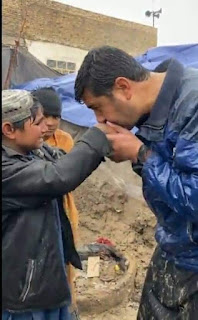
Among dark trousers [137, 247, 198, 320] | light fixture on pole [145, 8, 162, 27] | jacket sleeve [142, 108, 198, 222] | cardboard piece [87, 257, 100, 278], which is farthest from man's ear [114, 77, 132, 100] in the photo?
light fixture on pole [145, 8, 162, 27]

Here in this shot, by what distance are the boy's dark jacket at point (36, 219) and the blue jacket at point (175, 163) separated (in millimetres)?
248

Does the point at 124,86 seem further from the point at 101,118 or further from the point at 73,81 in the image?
the point at 73,81

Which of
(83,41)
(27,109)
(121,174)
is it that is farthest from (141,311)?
(83,41)

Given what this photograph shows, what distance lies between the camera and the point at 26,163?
7.29 feet

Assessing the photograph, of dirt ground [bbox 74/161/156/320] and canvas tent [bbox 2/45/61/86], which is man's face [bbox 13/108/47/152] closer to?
dirt ground [bbox 74/161/156/320]

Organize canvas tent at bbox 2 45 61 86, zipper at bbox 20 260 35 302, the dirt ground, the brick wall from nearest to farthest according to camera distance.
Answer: zipper at bbox 20 260 35 302
the dirt ground
canvas tent at bbox 2 45 61 86
the brick wall

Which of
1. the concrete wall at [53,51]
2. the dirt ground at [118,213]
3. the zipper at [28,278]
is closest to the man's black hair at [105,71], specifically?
the zipper at [28,278]

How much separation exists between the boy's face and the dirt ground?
3528 millimetres

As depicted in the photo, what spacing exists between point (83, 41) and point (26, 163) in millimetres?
15790

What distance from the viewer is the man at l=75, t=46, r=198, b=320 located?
1863 millimetres

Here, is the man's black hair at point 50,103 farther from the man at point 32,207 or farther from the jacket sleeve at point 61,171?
Answer: the jacket sleeve at point 61,171

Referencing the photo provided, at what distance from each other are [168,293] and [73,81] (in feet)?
23.7

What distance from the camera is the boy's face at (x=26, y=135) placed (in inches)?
92.9

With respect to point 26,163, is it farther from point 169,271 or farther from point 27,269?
point 169,271
